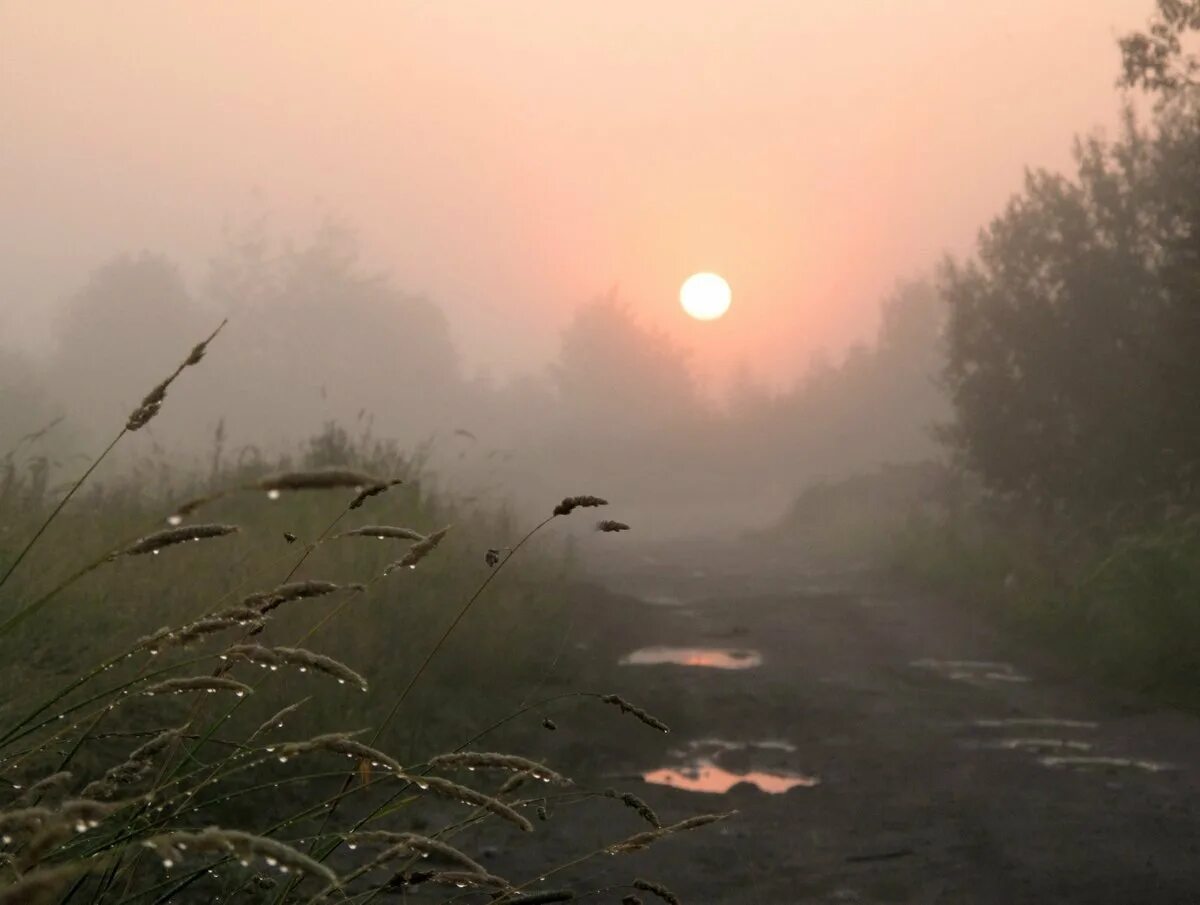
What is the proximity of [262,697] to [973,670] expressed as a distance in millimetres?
6747

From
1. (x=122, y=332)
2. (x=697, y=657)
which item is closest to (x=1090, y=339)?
(x=697, y=657)

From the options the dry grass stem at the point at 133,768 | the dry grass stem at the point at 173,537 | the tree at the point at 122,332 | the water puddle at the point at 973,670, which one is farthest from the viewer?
the tree at the point at 122,332

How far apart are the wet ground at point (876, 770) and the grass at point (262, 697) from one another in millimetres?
479

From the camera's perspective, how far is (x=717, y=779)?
662cm

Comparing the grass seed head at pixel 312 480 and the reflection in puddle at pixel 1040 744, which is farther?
the reflection in puddle at pixel 1040 744

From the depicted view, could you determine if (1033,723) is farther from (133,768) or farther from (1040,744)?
(133,768)

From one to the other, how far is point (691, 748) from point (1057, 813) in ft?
7.63

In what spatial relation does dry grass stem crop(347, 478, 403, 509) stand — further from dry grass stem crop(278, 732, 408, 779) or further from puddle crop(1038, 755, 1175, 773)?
puddle crop(1038, 755, 1175, 773)

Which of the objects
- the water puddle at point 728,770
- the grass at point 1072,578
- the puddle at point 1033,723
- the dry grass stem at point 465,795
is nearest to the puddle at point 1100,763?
the puddle at point 1033,723

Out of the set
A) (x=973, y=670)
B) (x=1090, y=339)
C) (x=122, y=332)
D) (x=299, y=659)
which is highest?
(x=122, y=332)

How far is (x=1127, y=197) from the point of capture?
55.1 feet

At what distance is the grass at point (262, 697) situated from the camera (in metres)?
1.66

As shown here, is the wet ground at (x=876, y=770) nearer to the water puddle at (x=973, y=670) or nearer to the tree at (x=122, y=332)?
the water puddle at (x=973, y=670)

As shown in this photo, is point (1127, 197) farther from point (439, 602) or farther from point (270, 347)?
point (270, 347)
